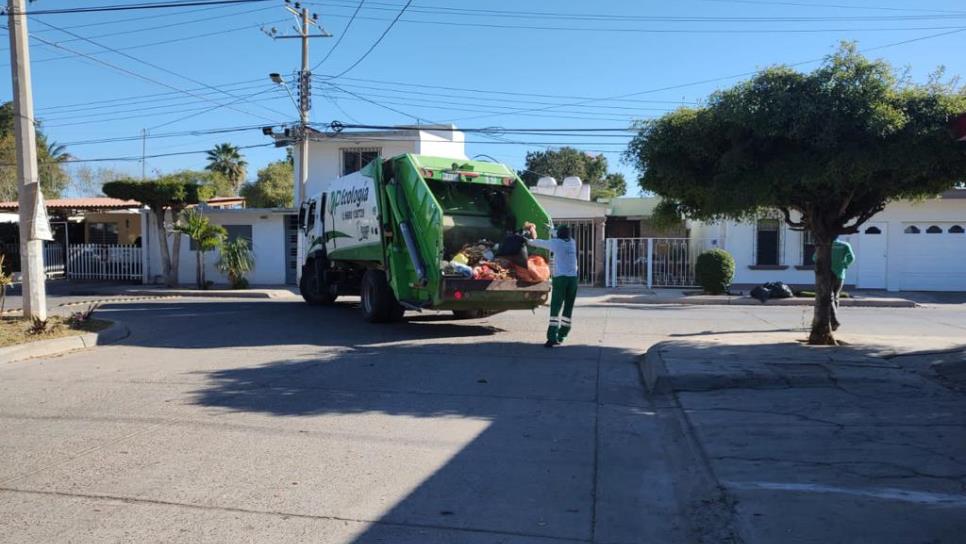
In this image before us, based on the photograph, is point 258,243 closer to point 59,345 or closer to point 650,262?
point 650,262

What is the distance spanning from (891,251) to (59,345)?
873 inches

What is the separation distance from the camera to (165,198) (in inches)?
841

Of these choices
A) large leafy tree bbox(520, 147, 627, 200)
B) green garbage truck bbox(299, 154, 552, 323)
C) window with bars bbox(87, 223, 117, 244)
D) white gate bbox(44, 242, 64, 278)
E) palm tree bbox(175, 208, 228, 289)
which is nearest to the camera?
green garbage truck bbox(299, 154, 552, 323)

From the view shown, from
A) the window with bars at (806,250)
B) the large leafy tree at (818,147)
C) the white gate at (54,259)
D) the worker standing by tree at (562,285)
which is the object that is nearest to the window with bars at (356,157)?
the white gate at (54,259)

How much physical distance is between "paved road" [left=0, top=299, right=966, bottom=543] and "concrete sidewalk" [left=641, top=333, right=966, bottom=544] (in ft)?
1.30

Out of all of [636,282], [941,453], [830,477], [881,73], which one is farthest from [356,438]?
[636,282]

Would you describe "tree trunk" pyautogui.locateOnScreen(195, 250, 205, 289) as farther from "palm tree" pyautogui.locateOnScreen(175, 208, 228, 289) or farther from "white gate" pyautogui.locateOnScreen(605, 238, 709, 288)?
"white gate" pyautogui.locateOnScreen(605, 238, 709, 288)

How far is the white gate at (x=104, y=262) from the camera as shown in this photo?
81.2 ft

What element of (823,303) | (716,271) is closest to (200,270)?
(716,271)

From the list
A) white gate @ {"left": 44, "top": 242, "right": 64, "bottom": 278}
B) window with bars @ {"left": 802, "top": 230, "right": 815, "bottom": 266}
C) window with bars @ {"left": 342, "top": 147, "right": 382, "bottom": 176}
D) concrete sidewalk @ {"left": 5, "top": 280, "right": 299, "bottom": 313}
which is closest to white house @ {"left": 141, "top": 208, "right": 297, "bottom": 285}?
concrete sidewalk @ {"left": 5, "top": 280, "right": 299, "bottom": 313}

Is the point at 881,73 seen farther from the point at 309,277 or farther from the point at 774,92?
the point at 309,277

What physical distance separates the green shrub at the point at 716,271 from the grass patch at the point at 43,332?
48.6ft

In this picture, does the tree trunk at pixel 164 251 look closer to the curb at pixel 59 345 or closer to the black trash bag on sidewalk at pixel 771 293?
the curb at pixel 59 345

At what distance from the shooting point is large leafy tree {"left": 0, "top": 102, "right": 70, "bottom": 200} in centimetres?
4275
